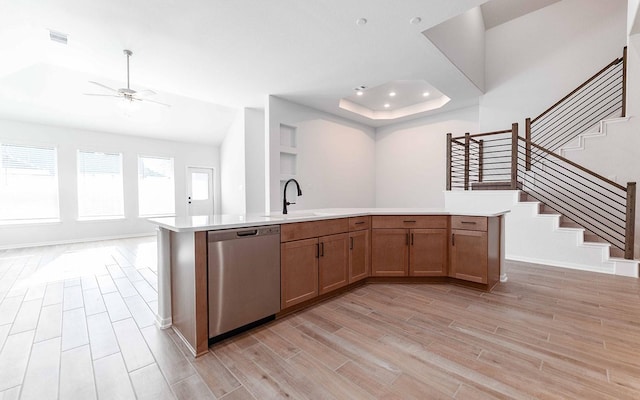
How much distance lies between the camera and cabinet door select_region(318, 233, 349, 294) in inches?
102

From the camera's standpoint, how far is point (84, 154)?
20.3 feet

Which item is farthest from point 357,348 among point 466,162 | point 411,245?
point 466,162

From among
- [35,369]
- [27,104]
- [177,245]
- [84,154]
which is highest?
[27,104]

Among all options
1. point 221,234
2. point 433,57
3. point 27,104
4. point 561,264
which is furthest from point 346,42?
point 27,104

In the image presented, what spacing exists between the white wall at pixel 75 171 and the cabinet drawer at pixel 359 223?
6.32 metres

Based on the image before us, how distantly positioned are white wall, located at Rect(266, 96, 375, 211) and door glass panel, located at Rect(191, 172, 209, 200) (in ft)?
11.5

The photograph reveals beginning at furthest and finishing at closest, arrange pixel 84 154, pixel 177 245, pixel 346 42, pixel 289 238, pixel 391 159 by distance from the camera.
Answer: pixel 391 159, pixel 84 154, pixel 346 42, pixel 289 238, pixel 177 245

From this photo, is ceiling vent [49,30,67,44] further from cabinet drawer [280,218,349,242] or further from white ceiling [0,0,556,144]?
cabinet drawer [280,218,349,242]

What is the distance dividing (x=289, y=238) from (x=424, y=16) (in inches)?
111

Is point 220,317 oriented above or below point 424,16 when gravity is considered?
below


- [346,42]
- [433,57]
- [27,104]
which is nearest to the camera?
[346,42]

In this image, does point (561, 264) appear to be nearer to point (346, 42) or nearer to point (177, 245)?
point (346, 42)

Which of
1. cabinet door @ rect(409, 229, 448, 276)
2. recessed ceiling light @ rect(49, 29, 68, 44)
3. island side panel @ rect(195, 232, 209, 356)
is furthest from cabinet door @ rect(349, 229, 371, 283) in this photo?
recessed ceiling light @ rect(49, 29, 68, 44)

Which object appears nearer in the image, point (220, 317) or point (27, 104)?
point (220, 317)
